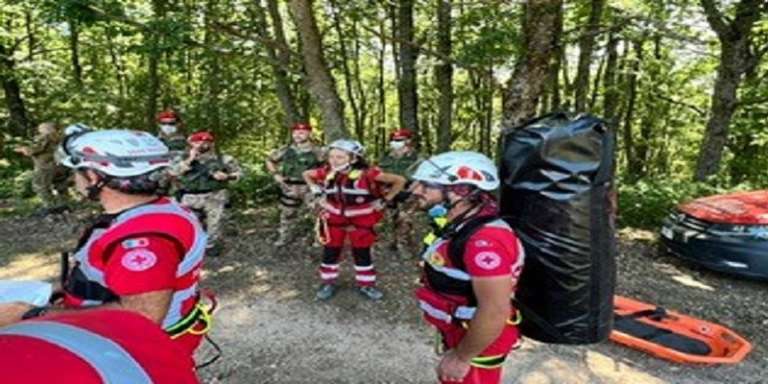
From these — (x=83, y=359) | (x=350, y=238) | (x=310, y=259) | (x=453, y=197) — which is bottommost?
(x=310, y=259)

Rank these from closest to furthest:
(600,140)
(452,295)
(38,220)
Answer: (452,295), (600,140), (38,220)

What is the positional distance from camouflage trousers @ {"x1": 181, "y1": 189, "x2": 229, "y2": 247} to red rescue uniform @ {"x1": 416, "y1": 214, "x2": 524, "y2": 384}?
A: 5.94 meters

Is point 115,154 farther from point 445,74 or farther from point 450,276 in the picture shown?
point 445,74

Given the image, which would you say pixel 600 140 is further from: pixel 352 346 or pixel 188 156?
pixel 188 156

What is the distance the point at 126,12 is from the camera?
8227mm

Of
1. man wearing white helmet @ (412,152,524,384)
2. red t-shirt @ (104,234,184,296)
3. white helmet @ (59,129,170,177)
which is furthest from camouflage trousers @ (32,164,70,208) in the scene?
red t-shirt @ (104,234,184,296)

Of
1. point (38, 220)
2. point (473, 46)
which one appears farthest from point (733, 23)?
point (38, 220)

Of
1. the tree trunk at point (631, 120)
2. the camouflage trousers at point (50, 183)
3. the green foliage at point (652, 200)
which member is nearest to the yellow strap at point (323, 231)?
the green foliage at point (652, 200)

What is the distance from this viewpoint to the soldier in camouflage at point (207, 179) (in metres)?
8.41

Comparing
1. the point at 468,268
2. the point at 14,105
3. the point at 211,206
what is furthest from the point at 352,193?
the point at 14,105

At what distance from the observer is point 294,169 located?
9.15 meters

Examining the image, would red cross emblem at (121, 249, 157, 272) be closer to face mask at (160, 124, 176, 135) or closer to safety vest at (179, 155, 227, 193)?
safety vest at (179, 155, 227, 193)

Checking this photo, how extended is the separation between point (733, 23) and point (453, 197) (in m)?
11.0

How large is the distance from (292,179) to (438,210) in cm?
582
